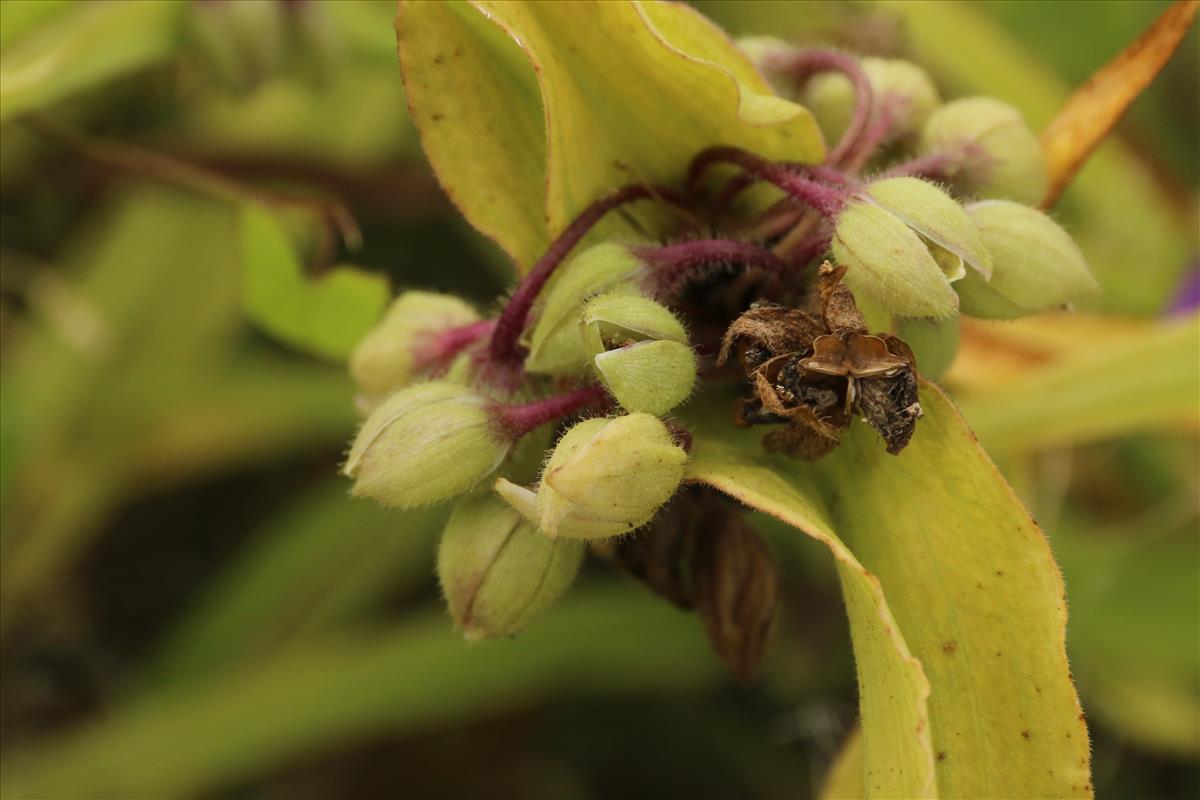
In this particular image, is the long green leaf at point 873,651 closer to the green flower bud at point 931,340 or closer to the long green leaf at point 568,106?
the green flower bud at point 931,340

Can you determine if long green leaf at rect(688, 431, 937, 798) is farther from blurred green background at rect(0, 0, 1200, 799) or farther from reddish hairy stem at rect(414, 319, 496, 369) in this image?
blurred green background at rect(0, 0, 1200, 799)

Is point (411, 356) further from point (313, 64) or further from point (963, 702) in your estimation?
point (313, 64)

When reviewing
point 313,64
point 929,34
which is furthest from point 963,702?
point 929,34

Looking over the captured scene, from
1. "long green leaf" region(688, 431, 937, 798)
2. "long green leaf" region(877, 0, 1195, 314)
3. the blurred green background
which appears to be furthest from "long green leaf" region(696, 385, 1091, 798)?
"long green leaf" region(877, 0, 1195, 314)

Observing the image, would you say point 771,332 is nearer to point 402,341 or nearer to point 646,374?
point 646,374

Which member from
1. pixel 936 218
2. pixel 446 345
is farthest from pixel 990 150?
pixel 446 345
